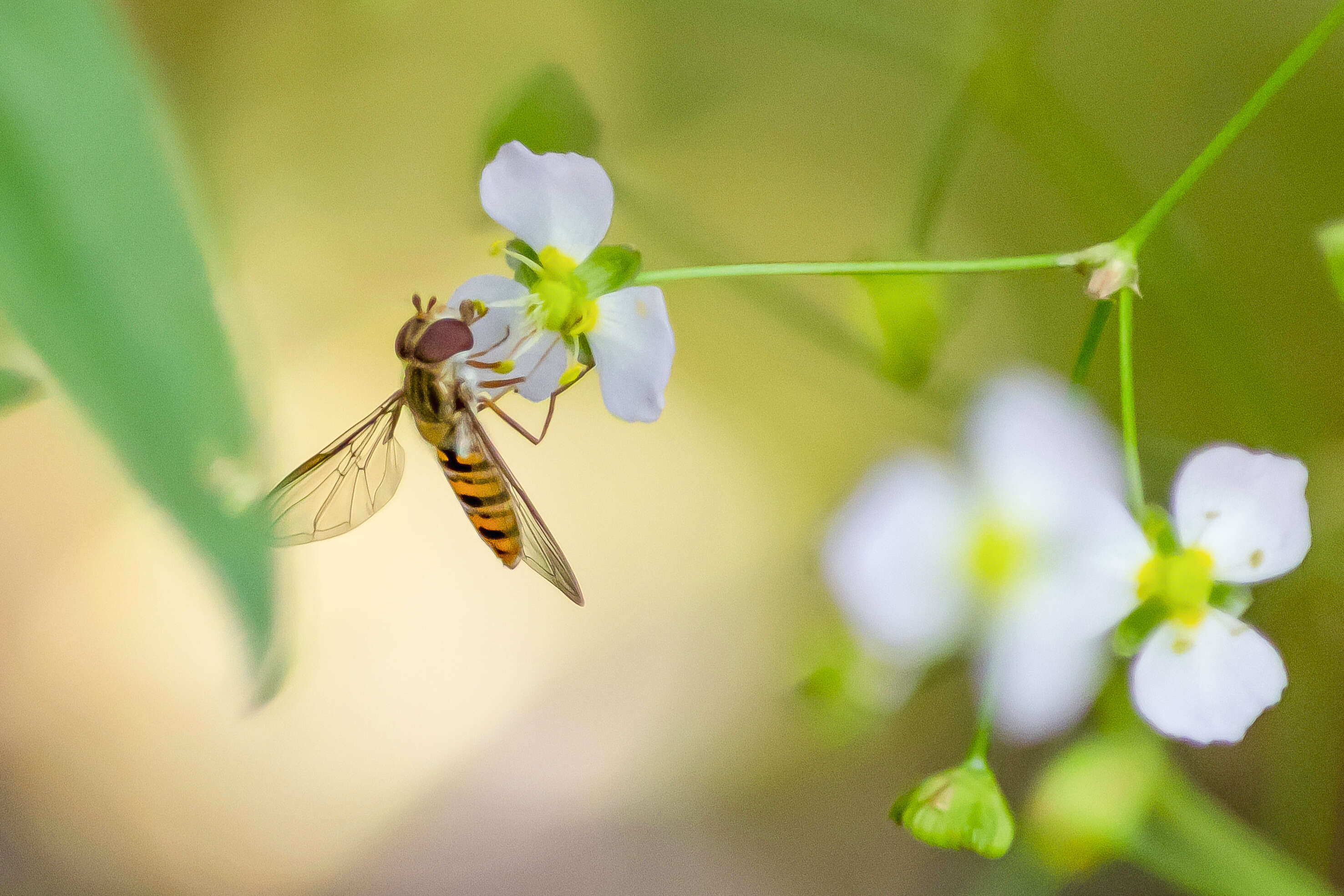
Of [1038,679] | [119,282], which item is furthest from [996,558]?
[119,282]

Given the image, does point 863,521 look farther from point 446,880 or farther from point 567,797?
point 446,880

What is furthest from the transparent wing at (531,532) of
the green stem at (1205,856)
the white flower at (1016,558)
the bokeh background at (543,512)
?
the green stem at (1205,856)

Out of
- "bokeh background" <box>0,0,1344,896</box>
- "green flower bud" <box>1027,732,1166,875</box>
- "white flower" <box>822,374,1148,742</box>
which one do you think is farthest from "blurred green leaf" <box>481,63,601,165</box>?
"green flower bud" <box>1027,732,1166,875</box>

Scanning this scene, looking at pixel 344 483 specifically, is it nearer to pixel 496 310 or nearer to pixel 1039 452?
pixel 496 310

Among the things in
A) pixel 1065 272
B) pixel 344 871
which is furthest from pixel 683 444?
pixel 344 871

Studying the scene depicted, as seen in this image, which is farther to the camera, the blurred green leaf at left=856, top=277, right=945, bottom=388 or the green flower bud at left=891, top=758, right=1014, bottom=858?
the blurred green leaf at left=856, top=277, right=945, bottom=388

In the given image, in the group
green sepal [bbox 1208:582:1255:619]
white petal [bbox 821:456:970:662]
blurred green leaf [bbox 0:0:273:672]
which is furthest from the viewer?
white petal [bbox 821:456:970:662]

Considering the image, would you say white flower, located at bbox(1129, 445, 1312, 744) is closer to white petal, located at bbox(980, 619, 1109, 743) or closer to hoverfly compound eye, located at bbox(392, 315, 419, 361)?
white petal, located at bbox(980, 619, 1109, 743)
